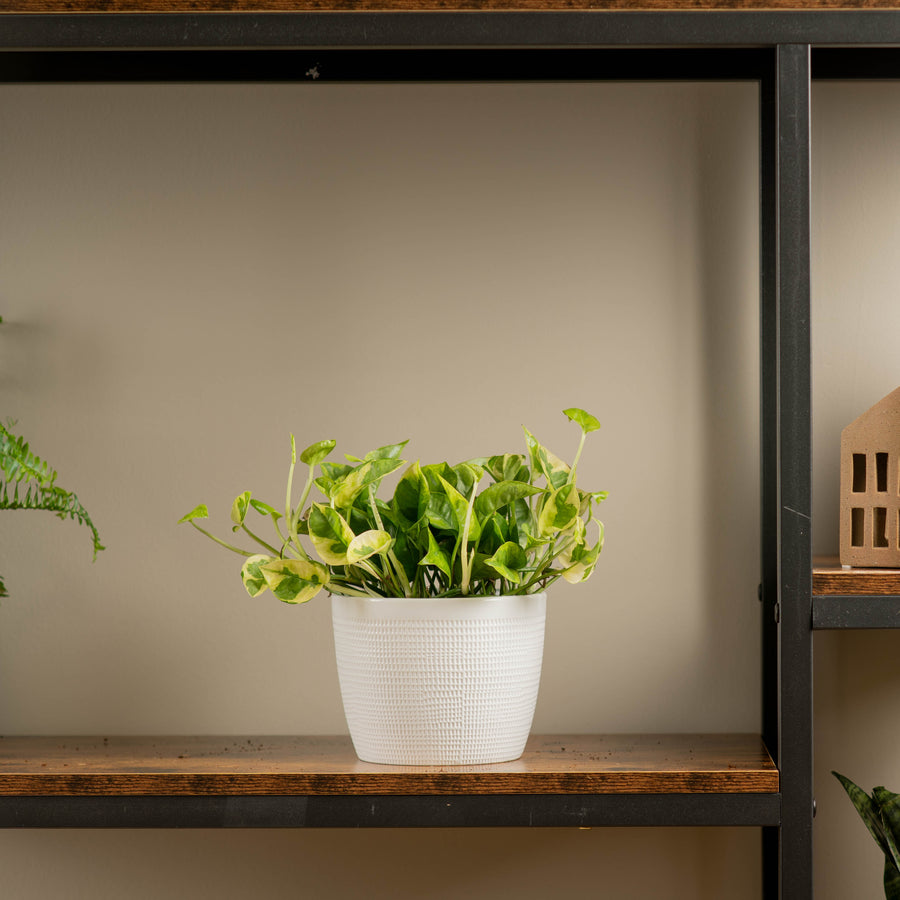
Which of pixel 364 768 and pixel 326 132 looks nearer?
pixel 364 768

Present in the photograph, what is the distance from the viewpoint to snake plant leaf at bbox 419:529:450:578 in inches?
37.7

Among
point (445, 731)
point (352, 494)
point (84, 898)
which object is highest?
point (352, 494)

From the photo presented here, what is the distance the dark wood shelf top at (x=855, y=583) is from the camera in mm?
984

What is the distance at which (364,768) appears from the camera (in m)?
0.99

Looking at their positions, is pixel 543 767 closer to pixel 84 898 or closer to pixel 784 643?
pixel 784 643

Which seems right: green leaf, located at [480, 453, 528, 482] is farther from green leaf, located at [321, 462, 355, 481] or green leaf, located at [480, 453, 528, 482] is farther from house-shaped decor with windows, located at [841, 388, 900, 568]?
house-shaped decor with windows, located at [841, 388, 900, 568]

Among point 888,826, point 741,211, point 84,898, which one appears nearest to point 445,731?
point 888,826

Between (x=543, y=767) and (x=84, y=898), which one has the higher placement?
(x=543, y=767)

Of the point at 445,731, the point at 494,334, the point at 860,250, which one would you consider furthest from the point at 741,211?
the point at 445,731

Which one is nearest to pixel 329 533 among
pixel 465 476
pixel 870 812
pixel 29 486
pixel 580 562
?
pixel 465 476

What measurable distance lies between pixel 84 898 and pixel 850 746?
0.99 metres

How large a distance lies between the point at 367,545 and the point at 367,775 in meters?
0.23

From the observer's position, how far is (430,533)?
3.18 feet

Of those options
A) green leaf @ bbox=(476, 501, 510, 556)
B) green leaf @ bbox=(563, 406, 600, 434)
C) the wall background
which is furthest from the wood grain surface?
green leaf @ bbox=(476, 501, 510, 556)
